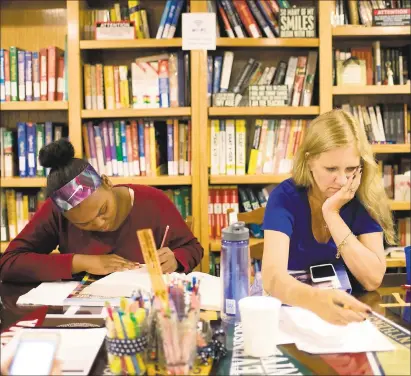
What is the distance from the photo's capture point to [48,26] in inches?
137

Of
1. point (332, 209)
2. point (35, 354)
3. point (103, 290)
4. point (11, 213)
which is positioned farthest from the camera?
point (11, 213)

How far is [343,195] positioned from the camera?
6.08 ft

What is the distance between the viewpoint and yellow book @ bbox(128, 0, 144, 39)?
3.22 metres

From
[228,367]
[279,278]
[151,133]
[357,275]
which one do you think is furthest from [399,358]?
[151,133]

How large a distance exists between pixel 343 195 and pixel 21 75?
82.3 inches

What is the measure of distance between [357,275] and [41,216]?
1.11 meters

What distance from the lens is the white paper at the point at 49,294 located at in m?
1.64

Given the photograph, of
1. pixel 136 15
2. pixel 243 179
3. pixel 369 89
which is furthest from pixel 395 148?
pixel 136 15

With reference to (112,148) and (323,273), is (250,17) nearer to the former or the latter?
(112,148)

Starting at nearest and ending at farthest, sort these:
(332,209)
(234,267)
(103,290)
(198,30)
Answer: (234,267), (103,290), (332,209), (198,30)

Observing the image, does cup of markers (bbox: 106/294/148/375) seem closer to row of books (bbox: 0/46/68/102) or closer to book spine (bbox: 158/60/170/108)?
book spine (bbox: 158/60/170/108)

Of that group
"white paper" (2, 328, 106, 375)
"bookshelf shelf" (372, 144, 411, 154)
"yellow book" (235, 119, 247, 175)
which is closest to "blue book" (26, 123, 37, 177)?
"yellow book" (235, 119, 247, 175)

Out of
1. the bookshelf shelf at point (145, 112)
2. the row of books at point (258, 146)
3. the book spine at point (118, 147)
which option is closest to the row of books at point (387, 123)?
the row of books at point (258, 146)

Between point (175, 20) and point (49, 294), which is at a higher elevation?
point (175, 20)
